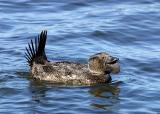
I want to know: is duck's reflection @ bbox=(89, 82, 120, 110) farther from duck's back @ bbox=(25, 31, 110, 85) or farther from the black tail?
the black tail

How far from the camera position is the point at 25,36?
18.0 meters

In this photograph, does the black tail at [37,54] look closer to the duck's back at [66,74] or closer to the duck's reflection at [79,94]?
the duck's back at [66,74]

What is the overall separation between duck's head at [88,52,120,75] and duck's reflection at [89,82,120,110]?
33 centimetres

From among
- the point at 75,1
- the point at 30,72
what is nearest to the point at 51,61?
the point at 30,72

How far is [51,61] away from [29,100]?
246 cm

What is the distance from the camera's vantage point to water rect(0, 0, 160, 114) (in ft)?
44.2

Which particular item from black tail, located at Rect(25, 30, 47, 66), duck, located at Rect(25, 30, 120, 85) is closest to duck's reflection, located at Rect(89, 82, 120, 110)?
duck, located at Rect(25, 30, 120, 85)

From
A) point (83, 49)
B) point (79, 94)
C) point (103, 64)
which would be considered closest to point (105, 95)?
point (79, 94)

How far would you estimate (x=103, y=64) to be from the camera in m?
15.3

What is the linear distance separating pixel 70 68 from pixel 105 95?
112 centimetres

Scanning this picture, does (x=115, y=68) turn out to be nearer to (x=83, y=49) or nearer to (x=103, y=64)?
(x=103, y=64)

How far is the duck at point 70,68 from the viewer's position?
1507cm

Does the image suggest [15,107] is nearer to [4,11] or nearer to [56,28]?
[56,28]

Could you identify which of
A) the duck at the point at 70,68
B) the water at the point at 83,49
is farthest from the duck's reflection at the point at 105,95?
the duck at the point at 70,68
